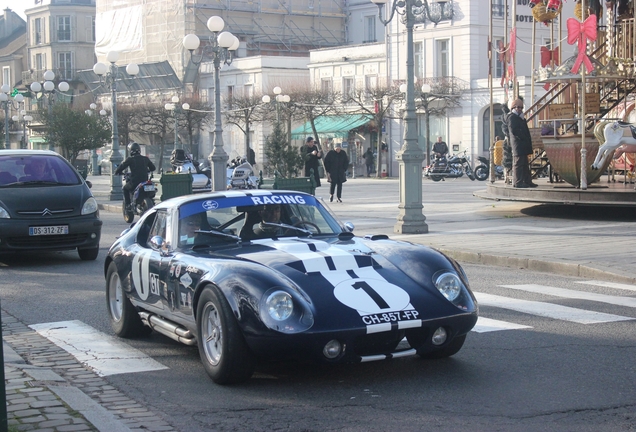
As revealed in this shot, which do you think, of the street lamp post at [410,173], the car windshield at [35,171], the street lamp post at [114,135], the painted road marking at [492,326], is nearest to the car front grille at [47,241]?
the car windshield at [35,171]

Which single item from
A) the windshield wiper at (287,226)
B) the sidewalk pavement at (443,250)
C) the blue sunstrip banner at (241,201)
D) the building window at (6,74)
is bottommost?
the sidewalk pavement at (443,250)

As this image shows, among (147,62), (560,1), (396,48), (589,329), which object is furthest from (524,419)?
(147,62)

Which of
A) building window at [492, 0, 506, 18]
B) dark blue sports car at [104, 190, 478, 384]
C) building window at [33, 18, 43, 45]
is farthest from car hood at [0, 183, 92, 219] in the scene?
building window at [33, 18, 43, 45]

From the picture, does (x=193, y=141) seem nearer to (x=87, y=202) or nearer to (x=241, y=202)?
(x=87, y=202)

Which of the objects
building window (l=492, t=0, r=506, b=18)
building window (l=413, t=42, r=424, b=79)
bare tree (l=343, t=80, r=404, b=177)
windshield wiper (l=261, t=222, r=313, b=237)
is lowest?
windshield wiper (l=261, t=222, r=313, b=237)

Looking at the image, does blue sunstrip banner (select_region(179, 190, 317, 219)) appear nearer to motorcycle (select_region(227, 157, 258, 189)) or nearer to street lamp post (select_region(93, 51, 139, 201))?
street lamp post (select_region(93, 51, 139, 201))

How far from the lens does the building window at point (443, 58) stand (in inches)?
2156

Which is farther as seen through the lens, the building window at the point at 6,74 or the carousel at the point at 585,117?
the building window at the point at 6,74

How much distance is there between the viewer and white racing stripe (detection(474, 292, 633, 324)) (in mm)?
8883

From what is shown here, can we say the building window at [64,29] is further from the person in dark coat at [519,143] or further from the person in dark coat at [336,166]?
the person in dark coat at [519,143]

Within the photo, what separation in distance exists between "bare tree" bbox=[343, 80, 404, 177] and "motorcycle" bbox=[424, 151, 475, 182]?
193 inches

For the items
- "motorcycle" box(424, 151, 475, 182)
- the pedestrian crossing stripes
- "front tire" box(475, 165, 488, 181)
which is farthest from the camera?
"motorcycle" box(424, 151, 475, 182)

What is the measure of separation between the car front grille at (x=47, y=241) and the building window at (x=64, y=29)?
87.8 meters

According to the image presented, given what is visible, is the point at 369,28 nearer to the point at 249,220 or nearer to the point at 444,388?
the point at 249,220
